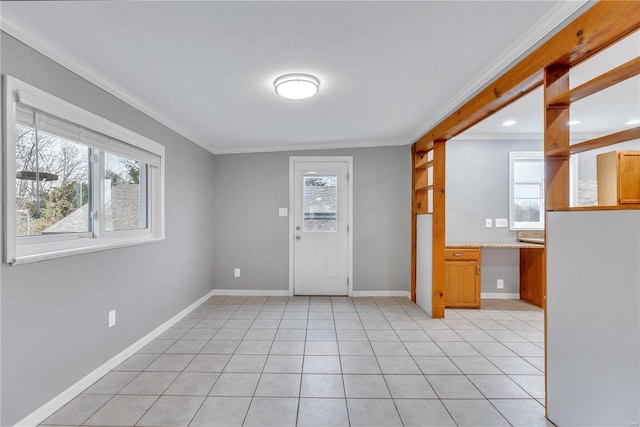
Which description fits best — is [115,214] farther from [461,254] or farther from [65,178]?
[461,254]

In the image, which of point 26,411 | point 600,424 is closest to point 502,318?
point 600,424

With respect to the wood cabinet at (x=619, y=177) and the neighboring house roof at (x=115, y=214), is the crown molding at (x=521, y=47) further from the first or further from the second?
the neighboring house roof at (x=115, y=214)

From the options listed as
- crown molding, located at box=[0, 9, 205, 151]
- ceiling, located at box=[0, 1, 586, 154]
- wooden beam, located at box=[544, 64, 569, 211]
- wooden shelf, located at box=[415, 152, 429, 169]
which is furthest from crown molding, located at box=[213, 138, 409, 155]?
wooden beam, located at box=[544, 64, 569, 211]

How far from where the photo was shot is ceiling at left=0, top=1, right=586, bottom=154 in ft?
5.00

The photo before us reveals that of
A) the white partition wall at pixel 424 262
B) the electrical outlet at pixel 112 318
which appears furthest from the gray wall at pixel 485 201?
the electrical outlet at pixel 112 318

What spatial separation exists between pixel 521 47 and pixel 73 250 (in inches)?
126

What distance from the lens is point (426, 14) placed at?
61.7 inches

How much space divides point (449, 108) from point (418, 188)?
1.30 m

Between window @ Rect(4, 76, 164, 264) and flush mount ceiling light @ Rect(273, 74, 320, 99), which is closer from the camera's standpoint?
window @ Rect(4, 76, 164, 264)

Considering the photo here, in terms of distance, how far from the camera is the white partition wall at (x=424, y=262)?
3.59 m

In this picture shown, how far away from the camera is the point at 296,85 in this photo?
227 centimetres

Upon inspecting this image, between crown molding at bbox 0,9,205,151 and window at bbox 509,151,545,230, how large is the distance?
467 cm

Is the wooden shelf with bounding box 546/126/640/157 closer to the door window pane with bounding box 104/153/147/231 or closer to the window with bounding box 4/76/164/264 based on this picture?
the window with bounding box 4/76/164/264

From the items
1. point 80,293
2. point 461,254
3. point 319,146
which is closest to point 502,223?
point 461,254
